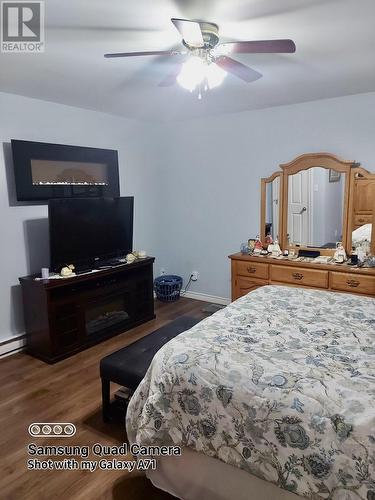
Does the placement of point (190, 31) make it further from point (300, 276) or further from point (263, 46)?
point (300, 276)

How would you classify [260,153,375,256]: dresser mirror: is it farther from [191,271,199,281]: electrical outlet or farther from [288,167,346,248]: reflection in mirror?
[191,271,199,281]: electrical outlet

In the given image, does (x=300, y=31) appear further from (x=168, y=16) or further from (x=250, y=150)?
(x=250, y=150)

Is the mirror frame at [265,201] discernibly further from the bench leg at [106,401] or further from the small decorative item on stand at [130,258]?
the bench leg at [106,401]

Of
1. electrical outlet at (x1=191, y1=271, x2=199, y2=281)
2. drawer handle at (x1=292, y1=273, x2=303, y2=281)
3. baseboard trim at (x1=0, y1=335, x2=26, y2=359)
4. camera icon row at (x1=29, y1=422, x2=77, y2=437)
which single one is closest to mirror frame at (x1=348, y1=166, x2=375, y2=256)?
drawer handle at (x1=292, y1=273, x2=303, y2=281)

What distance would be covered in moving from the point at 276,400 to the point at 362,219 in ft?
8.84

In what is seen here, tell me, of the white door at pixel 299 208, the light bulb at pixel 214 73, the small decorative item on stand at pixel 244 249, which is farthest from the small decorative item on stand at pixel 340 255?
the light bulb at pixel 214 73

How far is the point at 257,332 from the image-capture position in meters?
1.89

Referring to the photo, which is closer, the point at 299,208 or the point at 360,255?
the point at 360,255

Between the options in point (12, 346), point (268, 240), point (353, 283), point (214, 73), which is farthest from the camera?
point (268, 240)

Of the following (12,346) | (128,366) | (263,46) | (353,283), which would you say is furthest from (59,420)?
(353,283)

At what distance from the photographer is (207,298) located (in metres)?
4.73

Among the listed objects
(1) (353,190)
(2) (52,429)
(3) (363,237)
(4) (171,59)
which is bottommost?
(2) (52,429)

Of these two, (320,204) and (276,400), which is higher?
(320,204)

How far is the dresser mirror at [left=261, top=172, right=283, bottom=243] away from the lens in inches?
154
